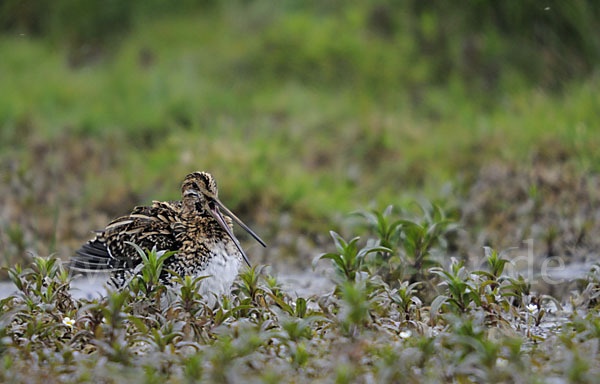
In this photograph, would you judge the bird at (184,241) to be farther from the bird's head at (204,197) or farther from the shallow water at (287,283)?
the shallow water at (287,283)

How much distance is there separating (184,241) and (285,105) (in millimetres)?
5135

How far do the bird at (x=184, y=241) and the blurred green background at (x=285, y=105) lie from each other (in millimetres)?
1704

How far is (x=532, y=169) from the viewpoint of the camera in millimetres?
7898

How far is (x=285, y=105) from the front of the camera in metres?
9.84

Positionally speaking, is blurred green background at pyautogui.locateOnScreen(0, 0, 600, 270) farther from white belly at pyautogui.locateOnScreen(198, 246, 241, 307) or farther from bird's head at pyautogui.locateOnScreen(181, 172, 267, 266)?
white belly at pyautogui.locateOnScreen(198, 246, 241, 307)

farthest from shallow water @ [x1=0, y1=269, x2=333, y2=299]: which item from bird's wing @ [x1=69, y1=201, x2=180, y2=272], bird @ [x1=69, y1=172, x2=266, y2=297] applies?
bird @ [x1=69, y1=172, x2=266, y2=297]

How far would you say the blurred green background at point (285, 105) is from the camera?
25.5 feet

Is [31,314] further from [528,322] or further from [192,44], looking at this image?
[192,44]

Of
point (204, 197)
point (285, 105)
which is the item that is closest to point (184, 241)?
point (204, 197)

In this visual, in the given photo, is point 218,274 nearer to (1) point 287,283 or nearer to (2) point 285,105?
(1) point 287,283

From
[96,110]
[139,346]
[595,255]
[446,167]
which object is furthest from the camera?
[96,110]

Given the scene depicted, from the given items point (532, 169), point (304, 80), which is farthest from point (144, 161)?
point (532, 169)

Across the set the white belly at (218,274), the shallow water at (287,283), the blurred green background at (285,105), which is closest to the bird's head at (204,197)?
the white belly at (218,274)

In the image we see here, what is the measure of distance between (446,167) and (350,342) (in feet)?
15.6
